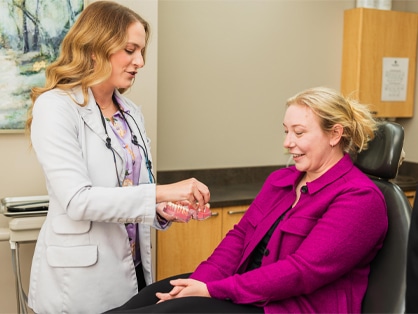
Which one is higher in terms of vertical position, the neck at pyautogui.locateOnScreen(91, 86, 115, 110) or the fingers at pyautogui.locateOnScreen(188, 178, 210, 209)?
the neck at pyautogui.locateOnScreen(91, 86, 115, 110)

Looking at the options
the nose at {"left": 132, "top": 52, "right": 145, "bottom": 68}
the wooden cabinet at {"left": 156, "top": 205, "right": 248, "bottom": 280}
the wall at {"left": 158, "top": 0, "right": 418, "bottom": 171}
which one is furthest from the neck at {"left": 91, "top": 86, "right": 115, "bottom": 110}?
the wall at {"left": 158, "top": 0, "right": 418, "bottom": 171}

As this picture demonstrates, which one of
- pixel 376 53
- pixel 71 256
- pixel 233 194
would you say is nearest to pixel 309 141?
pixel 71 256

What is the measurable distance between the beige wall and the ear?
4.32 feet

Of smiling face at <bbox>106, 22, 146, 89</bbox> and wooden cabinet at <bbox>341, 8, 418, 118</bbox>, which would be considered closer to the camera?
smiling face at <bbox>106, 22, 146, 89</bbox>

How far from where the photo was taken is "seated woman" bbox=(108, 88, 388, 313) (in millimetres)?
1635

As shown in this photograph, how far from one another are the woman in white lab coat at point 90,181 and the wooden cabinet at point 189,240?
959mm

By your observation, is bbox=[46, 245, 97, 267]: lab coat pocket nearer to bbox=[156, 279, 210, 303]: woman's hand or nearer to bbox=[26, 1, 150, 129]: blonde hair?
bbox=[156, 279, 210, 303]: woman's hand

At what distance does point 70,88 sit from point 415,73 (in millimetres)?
2845

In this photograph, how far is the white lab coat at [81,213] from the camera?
5.66 ft

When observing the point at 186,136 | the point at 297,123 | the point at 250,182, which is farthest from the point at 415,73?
the point at 297,123

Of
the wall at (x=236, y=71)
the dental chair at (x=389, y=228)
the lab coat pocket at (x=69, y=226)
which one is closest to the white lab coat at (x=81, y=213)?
the lab coat pocket at (x=69, y=226)

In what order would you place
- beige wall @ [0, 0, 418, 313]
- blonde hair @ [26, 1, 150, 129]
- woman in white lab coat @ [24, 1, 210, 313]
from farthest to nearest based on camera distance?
beige wall @ [0, 0, 418, 313] < blonde hair @ [26, 1, 150, 129] < woman in white lab coat @ [24, 1, 210, 313]

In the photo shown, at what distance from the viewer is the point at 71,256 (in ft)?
5.91

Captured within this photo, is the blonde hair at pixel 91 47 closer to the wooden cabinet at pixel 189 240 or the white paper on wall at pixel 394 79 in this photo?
the wooden cabinet at pixel 189 240
